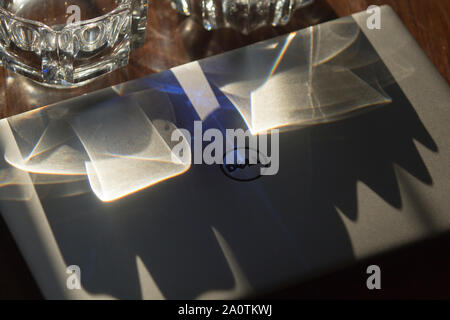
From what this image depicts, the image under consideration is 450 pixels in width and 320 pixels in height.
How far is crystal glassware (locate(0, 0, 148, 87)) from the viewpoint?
434mm

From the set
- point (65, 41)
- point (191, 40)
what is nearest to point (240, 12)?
point (191, 40)

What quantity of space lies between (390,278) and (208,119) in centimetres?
17

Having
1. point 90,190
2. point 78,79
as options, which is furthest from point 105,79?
point 90,190

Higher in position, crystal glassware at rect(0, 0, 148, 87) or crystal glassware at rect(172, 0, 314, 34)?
crystal glassware at rect(172, 0, 314, 34)

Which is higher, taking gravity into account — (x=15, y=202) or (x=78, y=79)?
(x=78, y=79)

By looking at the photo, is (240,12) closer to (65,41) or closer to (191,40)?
(191,40)

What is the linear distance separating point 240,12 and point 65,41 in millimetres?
156

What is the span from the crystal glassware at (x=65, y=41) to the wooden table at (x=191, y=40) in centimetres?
1

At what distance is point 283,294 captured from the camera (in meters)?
0.38

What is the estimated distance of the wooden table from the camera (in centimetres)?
49

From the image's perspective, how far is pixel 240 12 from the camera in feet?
1.68

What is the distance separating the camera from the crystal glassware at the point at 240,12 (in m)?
0.51
